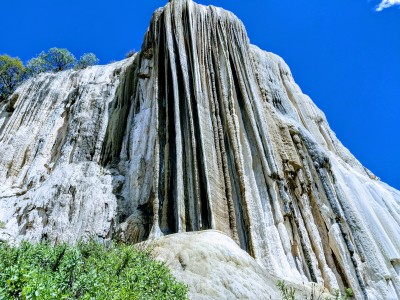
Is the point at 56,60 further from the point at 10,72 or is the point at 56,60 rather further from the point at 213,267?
the point at 213,267

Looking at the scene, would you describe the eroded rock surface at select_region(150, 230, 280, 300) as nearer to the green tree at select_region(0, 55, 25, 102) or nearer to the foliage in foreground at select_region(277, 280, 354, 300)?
the foliage in foreground at select_region(277, 280, 354, 300)

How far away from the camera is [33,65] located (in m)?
33.4

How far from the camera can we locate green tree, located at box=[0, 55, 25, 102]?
32562 millimetres

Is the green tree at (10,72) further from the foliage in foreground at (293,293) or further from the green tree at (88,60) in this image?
the foliage in foreground at (293,293)

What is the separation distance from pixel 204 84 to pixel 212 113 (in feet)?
5.09

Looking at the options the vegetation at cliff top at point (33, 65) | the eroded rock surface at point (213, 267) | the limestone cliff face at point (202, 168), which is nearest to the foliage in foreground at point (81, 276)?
the eroded rock surface at point (213, 267)

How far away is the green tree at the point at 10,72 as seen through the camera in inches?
1282

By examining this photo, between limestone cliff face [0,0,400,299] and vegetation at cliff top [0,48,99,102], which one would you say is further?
vegetation at cliff top [0,48,99,102]

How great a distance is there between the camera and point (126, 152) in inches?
770

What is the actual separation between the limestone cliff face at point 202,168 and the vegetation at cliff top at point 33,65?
10166 millimetres

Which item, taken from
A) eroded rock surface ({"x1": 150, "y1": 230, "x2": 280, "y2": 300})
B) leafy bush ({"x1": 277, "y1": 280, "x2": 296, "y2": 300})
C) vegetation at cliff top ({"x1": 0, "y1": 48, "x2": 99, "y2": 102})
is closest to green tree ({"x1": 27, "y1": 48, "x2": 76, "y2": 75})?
vegetation at cliff top ({"x1": 0, "y1": 48, "x2": 99, "y2": 102})

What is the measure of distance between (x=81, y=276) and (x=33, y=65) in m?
28.8

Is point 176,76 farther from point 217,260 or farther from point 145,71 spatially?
point 217,260

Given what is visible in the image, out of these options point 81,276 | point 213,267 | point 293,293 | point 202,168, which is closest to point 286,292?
point 293,293
